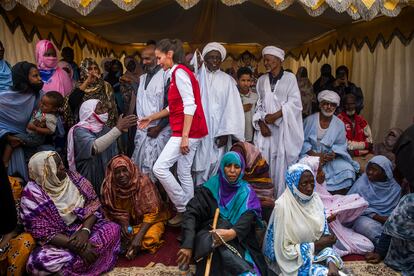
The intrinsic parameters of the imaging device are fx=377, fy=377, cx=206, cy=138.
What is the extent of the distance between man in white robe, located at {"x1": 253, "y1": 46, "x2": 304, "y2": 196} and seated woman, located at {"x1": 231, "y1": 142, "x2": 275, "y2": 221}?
525mm

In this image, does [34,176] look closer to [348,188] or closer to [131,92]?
[131,92]

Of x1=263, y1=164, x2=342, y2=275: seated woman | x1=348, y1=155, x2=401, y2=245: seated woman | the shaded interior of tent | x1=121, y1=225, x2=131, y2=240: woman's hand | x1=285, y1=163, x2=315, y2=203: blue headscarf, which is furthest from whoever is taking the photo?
the shaded interior of tent

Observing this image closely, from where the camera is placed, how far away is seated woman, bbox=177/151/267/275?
3059 millimetres

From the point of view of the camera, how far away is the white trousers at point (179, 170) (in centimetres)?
379

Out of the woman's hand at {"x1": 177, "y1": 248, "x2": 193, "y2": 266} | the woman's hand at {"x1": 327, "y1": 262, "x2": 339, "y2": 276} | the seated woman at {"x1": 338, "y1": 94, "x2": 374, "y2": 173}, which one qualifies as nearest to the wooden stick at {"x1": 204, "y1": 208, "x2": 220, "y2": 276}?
the woman's hand at {"x1": 177, "y1": 248, "x2": 193, "y2": 266}

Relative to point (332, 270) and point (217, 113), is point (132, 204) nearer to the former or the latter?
point (217, 113)

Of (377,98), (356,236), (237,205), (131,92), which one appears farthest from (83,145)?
(377,98)

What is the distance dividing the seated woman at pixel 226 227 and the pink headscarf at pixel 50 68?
2.54 meters

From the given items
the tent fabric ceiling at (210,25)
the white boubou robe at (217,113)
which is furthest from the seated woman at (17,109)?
the white boubou robe at (217,113)

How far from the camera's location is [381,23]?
6.20 meters

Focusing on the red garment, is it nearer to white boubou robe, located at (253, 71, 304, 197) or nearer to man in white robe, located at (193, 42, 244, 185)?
white boubou robe, located at (253, 71, 304, 197)

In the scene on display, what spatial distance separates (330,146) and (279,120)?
79 cm

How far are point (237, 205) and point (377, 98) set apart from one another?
4367 mm

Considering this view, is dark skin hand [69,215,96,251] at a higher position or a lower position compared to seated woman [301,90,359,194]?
lower
